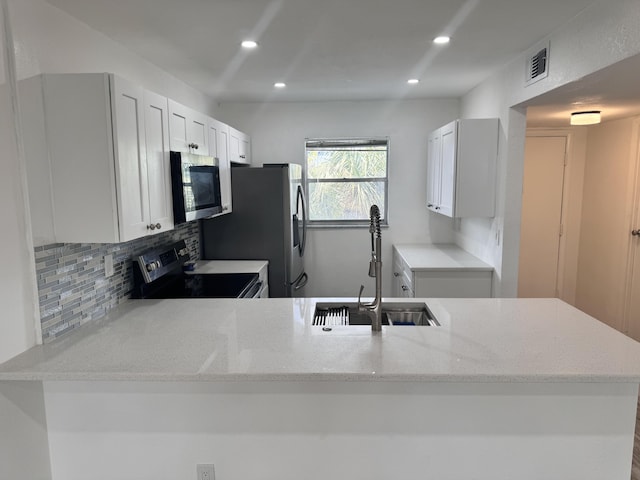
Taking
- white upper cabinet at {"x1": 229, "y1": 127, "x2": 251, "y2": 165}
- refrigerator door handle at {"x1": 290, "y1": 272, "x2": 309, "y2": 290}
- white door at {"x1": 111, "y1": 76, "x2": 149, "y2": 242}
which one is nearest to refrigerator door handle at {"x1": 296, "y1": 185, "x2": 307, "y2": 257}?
refrigerator door handle at {"x1": 290, "y1": 272, "x2": 309, "y2": 290}

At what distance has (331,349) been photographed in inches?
67.7

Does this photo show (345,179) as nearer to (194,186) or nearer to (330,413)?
(194,186)

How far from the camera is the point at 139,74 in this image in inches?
107

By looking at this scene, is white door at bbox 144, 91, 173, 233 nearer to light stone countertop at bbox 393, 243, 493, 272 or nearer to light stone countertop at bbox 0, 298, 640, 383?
light stone countertop at bbox 0, 298, 640, 383

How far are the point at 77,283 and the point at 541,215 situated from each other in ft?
15.4

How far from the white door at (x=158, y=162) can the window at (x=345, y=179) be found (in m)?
2.45

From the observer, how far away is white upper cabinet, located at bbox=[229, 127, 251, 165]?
147 inches

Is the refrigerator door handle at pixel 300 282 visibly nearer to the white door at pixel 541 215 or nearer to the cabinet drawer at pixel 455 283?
the cabinet drawer at pixel 455 283

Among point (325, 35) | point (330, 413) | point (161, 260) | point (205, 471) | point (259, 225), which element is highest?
point (325, 35)

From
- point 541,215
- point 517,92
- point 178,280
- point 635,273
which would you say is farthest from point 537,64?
point 178,280

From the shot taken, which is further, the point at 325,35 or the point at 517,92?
the point at 517,92

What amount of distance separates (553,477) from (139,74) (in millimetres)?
3163

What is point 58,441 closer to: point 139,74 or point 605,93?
point 139,74

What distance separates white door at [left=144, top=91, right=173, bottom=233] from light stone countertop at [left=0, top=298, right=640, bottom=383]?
0.52 metres
